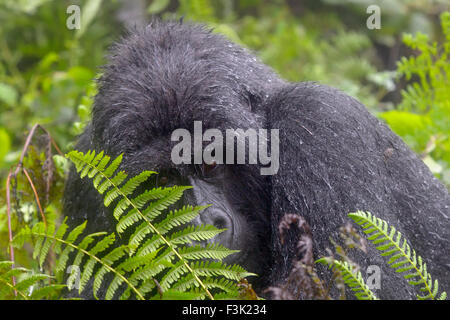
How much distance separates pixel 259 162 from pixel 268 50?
468 cm

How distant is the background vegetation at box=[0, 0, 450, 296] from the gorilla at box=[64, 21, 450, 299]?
1.29 meters

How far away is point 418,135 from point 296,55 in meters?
3.38

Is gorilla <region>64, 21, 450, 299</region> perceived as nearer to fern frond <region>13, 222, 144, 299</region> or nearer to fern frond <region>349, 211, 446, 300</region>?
fern frond <region>349, 211, 446, 300</region>

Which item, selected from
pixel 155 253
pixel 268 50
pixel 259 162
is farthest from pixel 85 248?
pixel 268 50

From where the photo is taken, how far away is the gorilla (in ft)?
8.66

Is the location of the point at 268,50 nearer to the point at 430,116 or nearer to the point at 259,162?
the point at 430,116

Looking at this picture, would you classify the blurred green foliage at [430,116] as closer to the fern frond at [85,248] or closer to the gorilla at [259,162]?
the gorilla at [259,162]

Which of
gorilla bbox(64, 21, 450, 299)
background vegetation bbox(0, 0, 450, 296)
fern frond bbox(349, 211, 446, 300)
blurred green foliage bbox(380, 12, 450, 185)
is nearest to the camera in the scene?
fern frond bbox(349, 211, 446, 300)

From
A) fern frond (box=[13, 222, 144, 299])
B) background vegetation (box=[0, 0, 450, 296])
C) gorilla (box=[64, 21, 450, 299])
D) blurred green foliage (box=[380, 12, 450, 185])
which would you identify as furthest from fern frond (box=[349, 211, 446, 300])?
background vegetation (box=[0, 0, 450, 296])

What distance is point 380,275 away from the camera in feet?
7.90

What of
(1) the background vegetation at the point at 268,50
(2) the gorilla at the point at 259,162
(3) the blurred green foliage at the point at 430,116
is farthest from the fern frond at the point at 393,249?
(1) the background vegetation at the point at 268,50

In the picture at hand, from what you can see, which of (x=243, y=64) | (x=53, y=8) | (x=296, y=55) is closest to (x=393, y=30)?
(x=296, y=55)

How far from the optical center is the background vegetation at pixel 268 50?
4414 mm

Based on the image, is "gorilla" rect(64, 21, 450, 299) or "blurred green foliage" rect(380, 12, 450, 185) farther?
"blurred green foliage" rect(380, 12, 450, 185)
